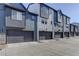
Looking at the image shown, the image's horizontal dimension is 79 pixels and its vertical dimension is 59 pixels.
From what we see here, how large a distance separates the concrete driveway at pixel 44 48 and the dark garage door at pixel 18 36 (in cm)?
12

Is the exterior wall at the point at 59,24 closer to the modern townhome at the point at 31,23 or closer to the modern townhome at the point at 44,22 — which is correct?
the modern townhome at the point at 31,23

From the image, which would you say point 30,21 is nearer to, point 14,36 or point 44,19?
point 44,19

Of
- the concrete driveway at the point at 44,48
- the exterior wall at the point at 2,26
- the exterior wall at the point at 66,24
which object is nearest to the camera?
the concrete driveway at the point at 44,48

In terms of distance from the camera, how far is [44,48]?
3627 millimetres

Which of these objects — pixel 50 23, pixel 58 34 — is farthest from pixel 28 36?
pixel 58 34

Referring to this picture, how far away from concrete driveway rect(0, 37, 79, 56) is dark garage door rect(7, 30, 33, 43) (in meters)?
0.12

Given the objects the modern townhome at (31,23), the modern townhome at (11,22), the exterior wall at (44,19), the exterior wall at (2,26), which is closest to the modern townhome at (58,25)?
the modern townhome at (31,23)

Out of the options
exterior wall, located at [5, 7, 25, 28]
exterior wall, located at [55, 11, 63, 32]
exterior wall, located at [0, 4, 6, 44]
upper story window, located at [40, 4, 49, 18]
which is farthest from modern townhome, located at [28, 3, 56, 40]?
exterior wall, located at [0, 4, 6, 44]

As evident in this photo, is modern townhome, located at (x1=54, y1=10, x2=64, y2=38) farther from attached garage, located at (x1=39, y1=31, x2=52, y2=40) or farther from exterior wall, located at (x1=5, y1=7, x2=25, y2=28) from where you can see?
exterior wall, located at (x1=5, y1=7, x2=25, y2=28)

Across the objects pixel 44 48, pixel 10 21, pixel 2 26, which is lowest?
pixel 44 48

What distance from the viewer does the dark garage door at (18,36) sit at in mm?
3686

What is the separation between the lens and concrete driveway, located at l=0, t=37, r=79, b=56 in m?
3.46

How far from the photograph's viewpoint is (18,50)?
349 cm

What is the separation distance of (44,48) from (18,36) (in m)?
0.60
